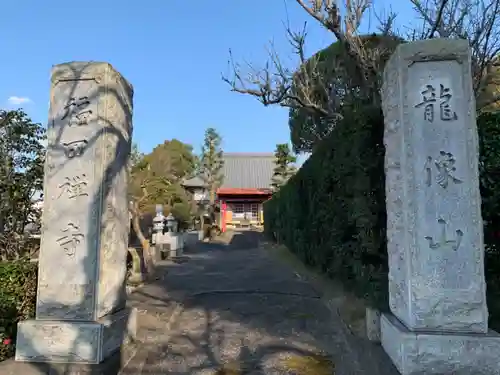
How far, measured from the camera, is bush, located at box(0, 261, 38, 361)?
3811 millimetres

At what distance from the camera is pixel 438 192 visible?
125 inches

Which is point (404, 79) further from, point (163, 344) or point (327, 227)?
point (163, 344)

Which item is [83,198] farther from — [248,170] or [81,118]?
[248,170]

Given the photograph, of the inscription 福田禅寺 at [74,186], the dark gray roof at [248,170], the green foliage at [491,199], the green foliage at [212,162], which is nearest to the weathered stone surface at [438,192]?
the green foliage at [491,199]

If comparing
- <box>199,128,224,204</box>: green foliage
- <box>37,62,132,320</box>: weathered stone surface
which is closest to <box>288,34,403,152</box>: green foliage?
<box>37,62,132,320</box>: weathered stone surface

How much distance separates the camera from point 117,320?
3.73 meters

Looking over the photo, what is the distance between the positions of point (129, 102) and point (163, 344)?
304 cm

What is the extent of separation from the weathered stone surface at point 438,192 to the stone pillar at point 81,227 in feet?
9.75

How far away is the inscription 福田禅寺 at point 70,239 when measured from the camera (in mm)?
3590

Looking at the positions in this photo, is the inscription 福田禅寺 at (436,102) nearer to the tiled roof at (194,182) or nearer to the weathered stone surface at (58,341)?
the weathered stone surface at (58,341)

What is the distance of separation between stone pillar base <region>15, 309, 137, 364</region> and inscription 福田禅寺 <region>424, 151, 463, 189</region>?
3.41m

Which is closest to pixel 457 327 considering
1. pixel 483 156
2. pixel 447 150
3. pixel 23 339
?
pixel 447 150

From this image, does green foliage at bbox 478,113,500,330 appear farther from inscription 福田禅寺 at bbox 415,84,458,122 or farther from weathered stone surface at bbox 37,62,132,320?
weathered stone surface at bbox 37,62,132,320

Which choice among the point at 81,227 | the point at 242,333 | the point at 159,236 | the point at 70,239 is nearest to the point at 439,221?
the point at 242,333
